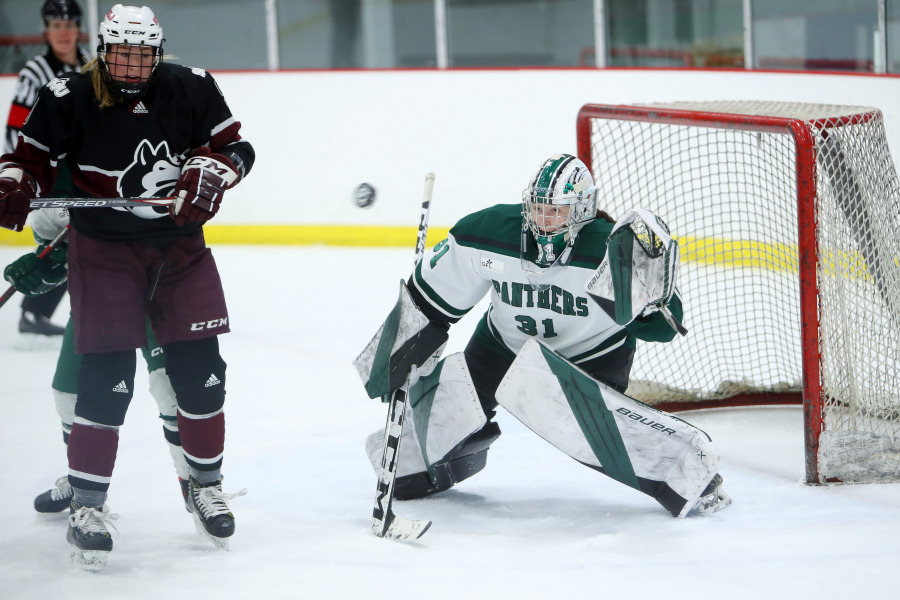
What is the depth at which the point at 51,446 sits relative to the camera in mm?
3207

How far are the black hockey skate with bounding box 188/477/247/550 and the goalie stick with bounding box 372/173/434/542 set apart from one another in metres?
0.31

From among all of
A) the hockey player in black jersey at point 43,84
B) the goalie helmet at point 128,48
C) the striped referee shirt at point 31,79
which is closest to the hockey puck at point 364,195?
the goalie helmet at point 128,48

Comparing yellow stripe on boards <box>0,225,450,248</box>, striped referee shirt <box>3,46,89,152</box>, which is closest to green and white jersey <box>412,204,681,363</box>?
striped referee shirt <box>3,46,89,152</box>

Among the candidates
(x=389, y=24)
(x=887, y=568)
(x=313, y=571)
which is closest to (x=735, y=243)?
(x=887, y=568)

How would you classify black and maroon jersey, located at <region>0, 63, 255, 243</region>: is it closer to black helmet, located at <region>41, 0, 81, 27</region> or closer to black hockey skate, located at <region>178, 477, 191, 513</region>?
black hockey skate, located at <region>178, 477, 191, 513</region>

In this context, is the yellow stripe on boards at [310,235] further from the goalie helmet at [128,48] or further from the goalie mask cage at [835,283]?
the goalie helmet at [128,48]

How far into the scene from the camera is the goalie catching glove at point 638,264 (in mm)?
2238

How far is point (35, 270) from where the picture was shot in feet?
8.58

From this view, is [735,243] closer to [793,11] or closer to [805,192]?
[805,192]

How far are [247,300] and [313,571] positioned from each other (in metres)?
2.84

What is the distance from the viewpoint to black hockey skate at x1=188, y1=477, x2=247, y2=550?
2.33 meters

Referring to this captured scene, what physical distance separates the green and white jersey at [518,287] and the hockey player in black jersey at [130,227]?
488 millimetres

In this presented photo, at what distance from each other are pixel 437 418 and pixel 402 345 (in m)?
0.20

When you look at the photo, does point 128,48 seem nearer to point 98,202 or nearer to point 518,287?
point 98,202
